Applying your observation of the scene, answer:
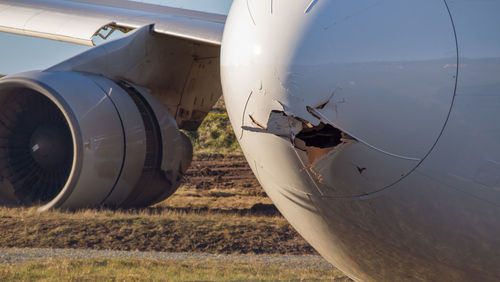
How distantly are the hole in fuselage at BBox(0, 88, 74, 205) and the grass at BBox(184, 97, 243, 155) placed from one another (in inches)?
518

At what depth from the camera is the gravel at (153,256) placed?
282 inches

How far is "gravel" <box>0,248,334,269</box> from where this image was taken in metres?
7.16

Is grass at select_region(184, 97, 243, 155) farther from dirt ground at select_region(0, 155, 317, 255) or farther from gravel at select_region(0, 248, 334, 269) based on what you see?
gravel at select_region(0, 248, 334, 269)

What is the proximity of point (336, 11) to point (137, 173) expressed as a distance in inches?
260

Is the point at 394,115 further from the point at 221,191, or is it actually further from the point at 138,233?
the point at 221,191

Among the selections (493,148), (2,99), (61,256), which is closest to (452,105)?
(493,148)

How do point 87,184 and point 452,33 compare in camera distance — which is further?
point 87,184

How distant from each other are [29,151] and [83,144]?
1.64 metres

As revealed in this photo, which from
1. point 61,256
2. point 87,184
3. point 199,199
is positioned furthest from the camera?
point 199,199

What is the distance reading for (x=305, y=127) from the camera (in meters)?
3.27

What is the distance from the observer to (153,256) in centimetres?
743

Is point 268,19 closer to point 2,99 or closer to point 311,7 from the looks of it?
point 311,7

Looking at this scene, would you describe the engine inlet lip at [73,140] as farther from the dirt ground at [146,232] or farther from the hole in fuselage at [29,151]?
the hole in fuselage at [29,151]

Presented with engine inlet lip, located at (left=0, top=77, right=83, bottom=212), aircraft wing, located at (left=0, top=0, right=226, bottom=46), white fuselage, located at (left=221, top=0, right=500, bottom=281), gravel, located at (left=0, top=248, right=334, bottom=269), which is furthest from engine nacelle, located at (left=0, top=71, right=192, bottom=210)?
white fuselage, located at (left=221, top=0, right=500, bottom=281)
